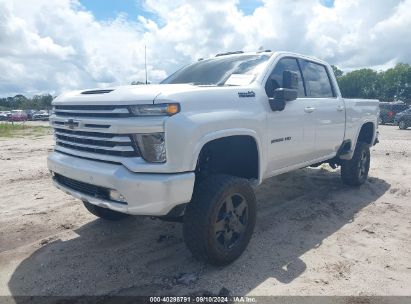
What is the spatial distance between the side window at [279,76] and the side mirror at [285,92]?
166 millimetres

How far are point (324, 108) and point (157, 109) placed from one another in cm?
287

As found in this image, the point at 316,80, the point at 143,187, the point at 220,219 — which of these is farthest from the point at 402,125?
the point at 143,187

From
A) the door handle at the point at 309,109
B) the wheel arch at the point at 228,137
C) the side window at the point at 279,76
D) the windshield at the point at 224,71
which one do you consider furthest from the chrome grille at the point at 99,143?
the door handle at the point at 309,109

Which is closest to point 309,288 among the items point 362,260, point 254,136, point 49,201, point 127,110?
point 362,260

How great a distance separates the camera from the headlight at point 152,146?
113 inches

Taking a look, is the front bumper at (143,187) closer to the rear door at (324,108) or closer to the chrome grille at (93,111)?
the chrome grille at (93,111)

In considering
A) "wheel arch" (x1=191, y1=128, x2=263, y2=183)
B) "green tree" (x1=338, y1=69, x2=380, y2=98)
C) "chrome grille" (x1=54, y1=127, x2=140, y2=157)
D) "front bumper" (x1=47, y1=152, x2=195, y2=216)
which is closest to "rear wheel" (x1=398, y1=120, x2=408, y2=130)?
"wheel arch" (x1=191, y1=128, x2=263, y2=183)

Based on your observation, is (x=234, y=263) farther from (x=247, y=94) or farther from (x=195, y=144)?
(x=247, y=94)

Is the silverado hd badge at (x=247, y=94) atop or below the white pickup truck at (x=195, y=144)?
atop

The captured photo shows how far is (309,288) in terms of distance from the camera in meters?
3.06

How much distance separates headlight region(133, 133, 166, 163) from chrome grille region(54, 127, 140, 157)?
62mm

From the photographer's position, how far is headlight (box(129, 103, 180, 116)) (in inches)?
113

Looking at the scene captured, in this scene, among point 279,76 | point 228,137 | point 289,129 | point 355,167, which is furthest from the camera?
point 355,167

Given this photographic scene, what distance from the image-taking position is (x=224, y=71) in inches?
166
